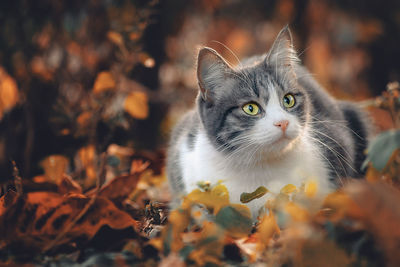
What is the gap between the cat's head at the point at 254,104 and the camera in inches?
50.9

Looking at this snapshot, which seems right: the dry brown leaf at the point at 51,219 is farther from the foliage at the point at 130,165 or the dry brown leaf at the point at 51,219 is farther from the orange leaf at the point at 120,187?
the orange leaf at the point at 120,187

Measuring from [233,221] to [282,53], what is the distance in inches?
32.5

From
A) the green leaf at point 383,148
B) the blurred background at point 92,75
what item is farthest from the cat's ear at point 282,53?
the green leaf at point 383,148

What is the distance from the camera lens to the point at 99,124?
1.75 m

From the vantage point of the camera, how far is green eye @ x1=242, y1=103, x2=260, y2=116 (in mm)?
1375

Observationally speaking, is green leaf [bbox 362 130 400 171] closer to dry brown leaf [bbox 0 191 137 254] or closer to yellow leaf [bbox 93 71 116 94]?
dry brown leaf [bbox 0 191 137 254]

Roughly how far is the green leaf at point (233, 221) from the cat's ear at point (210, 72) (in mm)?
628

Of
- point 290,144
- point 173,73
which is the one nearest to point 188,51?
point 173,73

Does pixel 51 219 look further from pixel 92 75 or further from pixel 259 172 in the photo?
pixel 92 75

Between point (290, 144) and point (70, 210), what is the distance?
0.77 meters

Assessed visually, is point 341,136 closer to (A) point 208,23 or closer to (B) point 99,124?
(B) point 99,124

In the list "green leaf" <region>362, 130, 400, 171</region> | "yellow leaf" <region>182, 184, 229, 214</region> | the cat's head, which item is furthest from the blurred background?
"green leaf" <region>362, 130, 400, 171</region>

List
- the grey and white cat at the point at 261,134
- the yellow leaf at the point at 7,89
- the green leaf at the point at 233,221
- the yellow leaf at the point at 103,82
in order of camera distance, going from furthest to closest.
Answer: the yellow leaf at the point at 7,89
the yellow leaf at the point at 103,82
the grey and white cat at the point at 261,134
the green leaf at the point at 233,221

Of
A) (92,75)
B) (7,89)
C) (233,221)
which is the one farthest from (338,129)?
(7,89)
